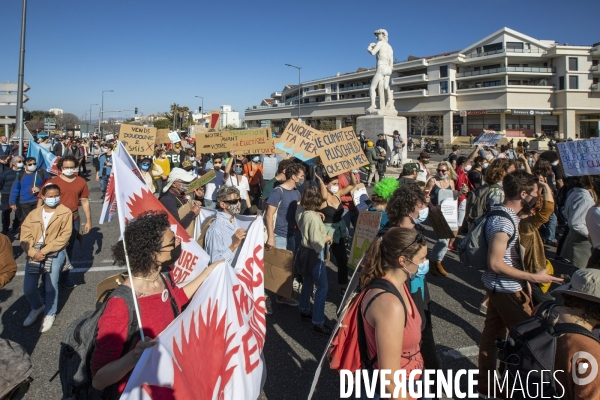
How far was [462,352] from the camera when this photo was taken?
156 inches

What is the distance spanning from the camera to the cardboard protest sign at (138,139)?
10.1 metres

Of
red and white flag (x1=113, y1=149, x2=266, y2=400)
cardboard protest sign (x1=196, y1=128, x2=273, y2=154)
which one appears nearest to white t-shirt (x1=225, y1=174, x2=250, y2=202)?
cardboard protest sign (x1=196, y1=128, x2=273, y2=154)

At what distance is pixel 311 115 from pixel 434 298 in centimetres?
7316

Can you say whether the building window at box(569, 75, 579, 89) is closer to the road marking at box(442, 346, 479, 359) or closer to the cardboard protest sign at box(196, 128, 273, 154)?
the cardboard protest sign at box(196, 128, 273, 154)

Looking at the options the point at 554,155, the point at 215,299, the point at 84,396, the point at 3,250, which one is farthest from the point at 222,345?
the point at 554,155

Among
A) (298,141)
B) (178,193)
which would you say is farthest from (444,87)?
(178,193)

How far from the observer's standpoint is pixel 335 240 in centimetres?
528

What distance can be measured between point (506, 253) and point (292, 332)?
7.53 feet

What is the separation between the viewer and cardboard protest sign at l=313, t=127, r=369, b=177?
21.0 feet

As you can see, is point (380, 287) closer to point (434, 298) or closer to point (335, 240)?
point (335, 240)

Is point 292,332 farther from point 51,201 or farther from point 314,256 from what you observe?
point 51,201

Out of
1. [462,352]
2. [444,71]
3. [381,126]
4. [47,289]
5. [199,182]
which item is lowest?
[462,352]

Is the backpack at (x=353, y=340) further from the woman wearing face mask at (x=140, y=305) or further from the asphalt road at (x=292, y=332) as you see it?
the asphalt road at (x=292, y=332)

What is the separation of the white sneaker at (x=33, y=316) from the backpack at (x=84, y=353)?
286cm
